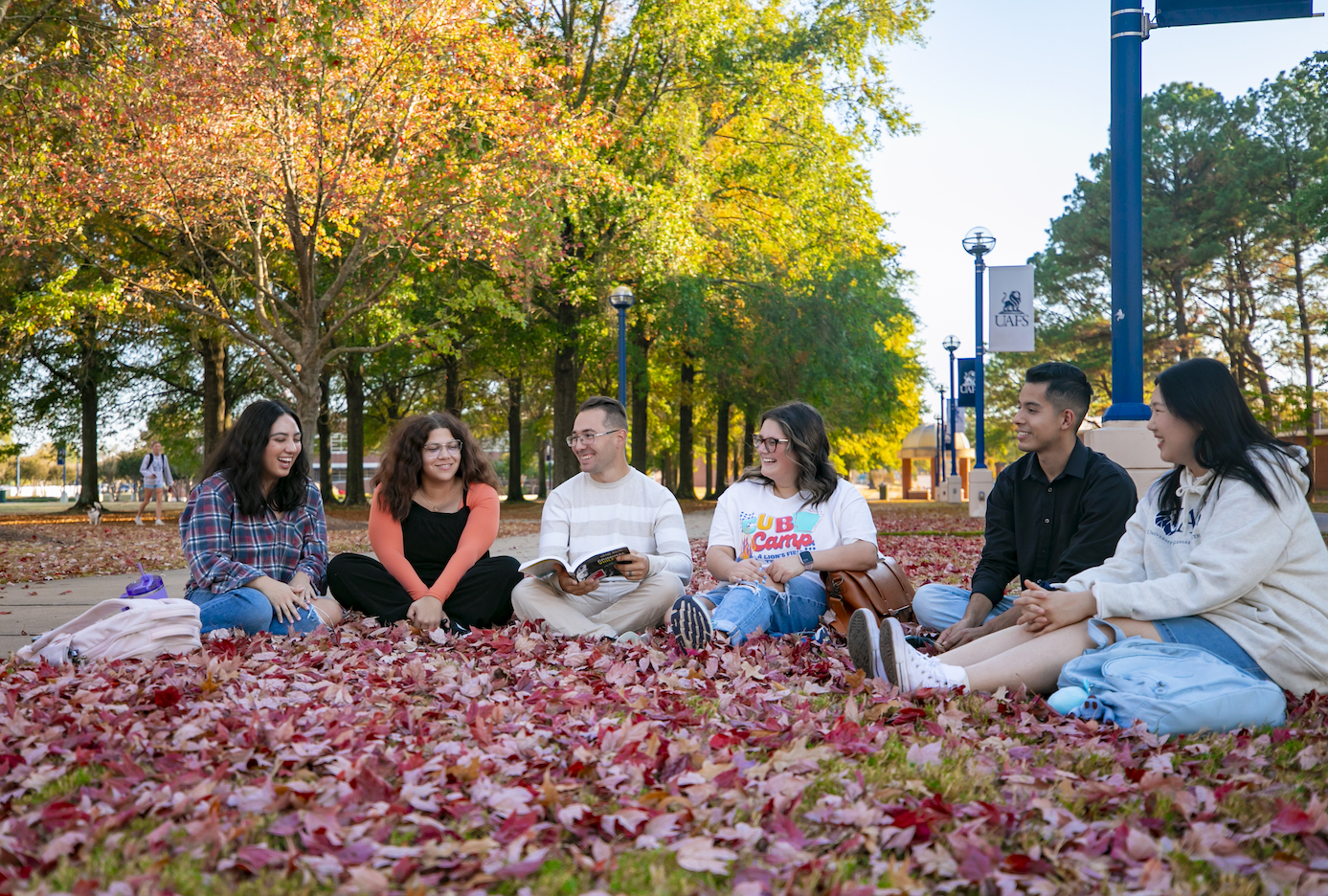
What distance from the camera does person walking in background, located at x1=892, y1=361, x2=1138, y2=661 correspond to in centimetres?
489

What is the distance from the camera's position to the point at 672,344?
2497 cm

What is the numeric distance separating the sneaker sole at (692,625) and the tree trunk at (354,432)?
2343 cm

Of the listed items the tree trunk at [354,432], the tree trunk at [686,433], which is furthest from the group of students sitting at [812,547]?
the tree trunk at [354,432]

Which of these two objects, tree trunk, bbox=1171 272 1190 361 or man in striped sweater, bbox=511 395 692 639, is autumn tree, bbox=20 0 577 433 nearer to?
man in striped sweater, bbox=511 395 692 639

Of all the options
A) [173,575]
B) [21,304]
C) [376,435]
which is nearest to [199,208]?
[21,304]

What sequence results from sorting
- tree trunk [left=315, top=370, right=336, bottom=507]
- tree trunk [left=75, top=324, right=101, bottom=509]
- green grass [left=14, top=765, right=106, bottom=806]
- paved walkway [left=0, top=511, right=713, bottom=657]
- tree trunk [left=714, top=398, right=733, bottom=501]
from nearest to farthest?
1. green grass [left=14, top=765, right=106, bottom=806]
2. paved walkway [left=0, top=511, right=713, bottom=657]
3. tree trunk [left=75, top=324, right=101, bottom=509]
4. tree trunk [left=315, top=370, right=336, bottom=507]
5. tree trunk [left=714, top=398, right=733, bottom=501]

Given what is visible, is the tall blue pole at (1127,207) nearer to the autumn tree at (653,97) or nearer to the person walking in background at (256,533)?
the person walking in background at (256,533)

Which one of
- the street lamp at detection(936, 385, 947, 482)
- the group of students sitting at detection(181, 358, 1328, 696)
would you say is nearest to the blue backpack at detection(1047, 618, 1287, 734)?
the group of students sitting at detection(181, 358, 1328, 696)

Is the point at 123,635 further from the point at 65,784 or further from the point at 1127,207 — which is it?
the point at 1127,207

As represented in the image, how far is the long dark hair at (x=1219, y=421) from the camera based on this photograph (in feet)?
12.5

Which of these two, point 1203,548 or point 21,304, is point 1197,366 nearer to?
point 1203,548

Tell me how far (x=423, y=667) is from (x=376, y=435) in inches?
1368

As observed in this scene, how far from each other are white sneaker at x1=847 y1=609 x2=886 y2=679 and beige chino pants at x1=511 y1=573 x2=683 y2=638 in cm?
141

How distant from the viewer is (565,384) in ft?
78.2
